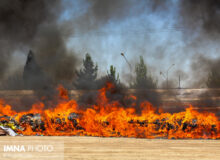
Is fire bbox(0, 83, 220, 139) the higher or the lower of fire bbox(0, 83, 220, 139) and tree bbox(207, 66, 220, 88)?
the lower

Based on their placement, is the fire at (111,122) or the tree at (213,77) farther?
the tree at (213,77)

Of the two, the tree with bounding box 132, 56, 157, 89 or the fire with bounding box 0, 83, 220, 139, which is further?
the tree with bounding box 132, 56, 157, 89

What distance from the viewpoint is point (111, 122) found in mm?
8031

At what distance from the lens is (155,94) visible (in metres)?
9.63

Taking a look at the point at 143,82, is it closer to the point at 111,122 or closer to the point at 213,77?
the point at 213,77

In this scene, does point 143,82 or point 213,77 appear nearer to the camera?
point 213,77

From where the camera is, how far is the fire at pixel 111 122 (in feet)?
26.3

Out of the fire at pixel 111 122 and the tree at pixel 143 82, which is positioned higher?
the tree at pixel 143 82

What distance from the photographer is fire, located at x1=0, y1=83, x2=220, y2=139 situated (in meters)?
8.02

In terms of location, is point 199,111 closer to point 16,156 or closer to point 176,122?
point 176,122

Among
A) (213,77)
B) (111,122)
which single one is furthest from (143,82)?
(111,122)

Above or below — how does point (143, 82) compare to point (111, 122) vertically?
above

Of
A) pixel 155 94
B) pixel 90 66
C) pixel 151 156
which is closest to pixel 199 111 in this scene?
pixel 155 94

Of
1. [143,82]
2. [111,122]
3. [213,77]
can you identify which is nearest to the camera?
[111,122]
